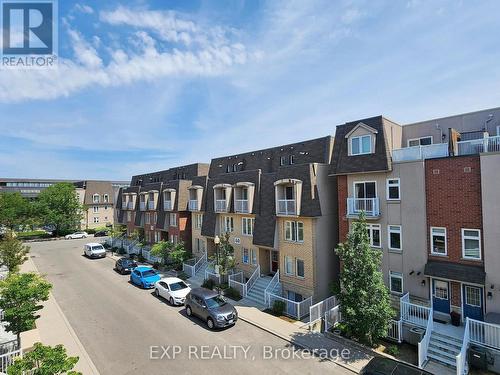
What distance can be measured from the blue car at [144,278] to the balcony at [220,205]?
7616 mm

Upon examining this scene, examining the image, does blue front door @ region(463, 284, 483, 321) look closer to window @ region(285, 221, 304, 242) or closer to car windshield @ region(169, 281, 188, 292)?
window @ region(285, 221, 304, 242)

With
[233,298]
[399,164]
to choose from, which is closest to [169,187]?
[233,298]

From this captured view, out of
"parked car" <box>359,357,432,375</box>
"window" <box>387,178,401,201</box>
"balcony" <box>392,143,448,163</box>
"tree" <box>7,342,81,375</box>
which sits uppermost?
"balcony" <box>392,143,448,163</box>

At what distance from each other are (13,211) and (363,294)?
58964 millimetres

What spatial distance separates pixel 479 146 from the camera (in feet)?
47.0

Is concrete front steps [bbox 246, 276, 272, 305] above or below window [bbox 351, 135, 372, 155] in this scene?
below

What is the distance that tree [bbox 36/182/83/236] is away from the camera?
176 feet

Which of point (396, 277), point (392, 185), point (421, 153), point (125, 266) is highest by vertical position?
point (421, 153)

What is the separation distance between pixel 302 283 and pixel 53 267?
27.8 m

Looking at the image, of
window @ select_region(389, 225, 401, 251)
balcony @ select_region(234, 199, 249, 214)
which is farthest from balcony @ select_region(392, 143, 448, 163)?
balcony @ select_region(234, 199, 249, 214)

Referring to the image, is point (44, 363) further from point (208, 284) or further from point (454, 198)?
point (454, 198)

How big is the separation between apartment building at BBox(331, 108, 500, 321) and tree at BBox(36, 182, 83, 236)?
54.3 m

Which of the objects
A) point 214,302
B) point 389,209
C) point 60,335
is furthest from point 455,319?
point 60,335

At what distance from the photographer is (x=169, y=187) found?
110 ft
